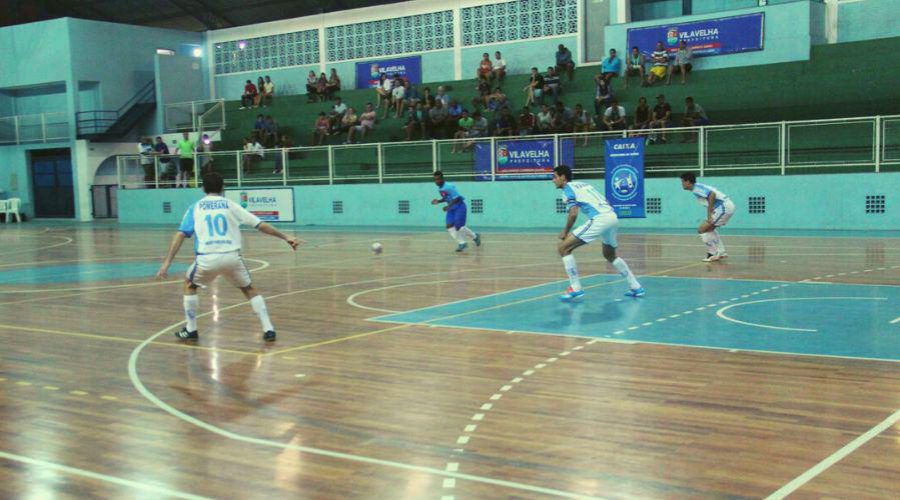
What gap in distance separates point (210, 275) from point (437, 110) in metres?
22.7

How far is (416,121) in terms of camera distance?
32781 millimetres

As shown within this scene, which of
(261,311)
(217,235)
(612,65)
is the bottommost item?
(261,311)

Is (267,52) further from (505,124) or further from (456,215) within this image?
(456,215)

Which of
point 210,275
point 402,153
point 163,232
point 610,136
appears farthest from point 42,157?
point 210,275

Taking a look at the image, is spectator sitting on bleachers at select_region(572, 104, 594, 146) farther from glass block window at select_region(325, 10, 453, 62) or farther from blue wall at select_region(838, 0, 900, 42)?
glass block window at select_region(325, 10, 453, 62)

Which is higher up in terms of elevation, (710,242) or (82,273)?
(710,242)

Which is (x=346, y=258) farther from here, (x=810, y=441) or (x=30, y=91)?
(x=30, y=91)

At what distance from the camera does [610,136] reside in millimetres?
27516

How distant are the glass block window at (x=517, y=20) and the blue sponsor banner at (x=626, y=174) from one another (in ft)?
30.8

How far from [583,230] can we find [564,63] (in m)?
20.5

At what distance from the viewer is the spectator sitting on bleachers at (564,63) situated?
32500 mm

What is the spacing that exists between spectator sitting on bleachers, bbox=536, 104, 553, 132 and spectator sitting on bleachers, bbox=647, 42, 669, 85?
356 cm

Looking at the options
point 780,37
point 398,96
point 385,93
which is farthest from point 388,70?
point 780,37

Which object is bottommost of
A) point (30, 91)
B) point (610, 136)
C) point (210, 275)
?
point (210, 275)
